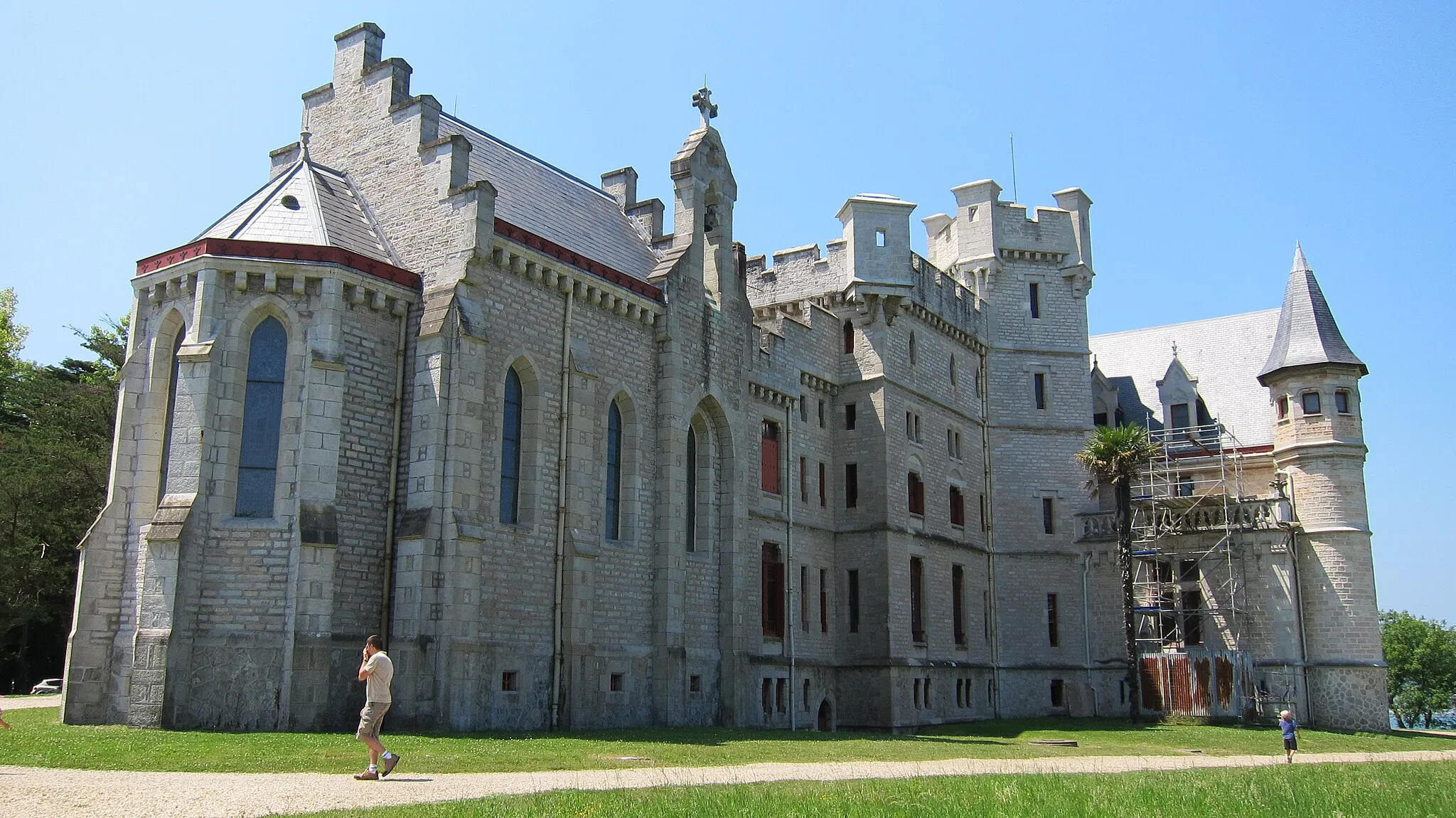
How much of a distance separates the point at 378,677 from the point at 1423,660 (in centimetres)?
8002

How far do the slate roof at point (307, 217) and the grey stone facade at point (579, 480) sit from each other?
10cm

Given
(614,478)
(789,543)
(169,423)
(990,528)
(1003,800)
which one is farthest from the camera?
(990,528)

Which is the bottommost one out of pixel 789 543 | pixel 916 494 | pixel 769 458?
pixel 789 543

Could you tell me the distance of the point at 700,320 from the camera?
3186cm

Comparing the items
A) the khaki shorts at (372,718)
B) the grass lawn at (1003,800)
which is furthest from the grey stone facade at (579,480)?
the grass lawn at (1003,800)

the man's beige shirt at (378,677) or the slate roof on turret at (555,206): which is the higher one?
the slate roof on turret at (555,206)

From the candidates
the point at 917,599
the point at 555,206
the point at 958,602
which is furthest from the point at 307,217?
the point at 958,602

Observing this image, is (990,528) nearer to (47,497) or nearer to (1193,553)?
(1193,553)

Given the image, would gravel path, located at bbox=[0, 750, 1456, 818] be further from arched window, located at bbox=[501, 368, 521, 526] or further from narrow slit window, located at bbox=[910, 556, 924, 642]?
narrow slit window, located at bbox=[910, 556, 924, 642]

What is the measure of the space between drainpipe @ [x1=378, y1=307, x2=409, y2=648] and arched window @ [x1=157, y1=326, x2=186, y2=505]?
160 inches

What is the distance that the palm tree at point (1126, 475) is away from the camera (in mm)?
38875

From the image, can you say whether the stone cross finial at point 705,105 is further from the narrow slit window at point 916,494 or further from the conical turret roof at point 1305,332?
the conical turret roof at point 1305,332

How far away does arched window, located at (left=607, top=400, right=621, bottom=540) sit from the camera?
2895 cm

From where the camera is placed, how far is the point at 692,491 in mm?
31984
